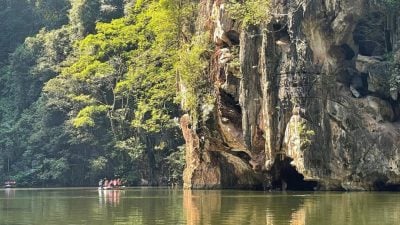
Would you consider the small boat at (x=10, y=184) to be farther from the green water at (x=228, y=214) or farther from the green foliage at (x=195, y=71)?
the green water at (x=228, y=214)

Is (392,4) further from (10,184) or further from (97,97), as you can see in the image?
(10,184)

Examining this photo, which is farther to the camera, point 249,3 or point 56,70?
point 56,70

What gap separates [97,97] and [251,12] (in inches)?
799

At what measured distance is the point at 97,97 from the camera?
152 feet

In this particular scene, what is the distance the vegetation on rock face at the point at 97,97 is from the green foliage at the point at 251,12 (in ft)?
22.4

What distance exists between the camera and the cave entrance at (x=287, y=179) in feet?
99.4

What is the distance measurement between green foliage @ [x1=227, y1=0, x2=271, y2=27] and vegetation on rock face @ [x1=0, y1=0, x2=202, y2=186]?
6834mm

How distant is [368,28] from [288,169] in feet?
25.2

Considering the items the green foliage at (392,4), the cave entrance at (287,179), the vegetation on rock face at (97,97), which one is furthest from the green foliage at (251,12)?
the vegetation on rock face at (97,97)

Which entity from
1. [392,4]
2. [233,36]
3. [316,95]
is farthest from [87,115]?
[392,4]

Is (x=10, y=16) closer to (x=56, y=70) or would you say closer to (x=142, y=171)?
(x=56, y=70)

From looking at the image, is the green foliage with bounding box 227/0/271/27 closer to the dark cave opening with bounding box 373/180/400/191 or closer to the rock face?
the rock face

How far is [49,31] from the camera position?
181 feet

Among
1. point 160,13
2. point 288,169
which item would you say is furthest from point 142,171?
point 288,169
